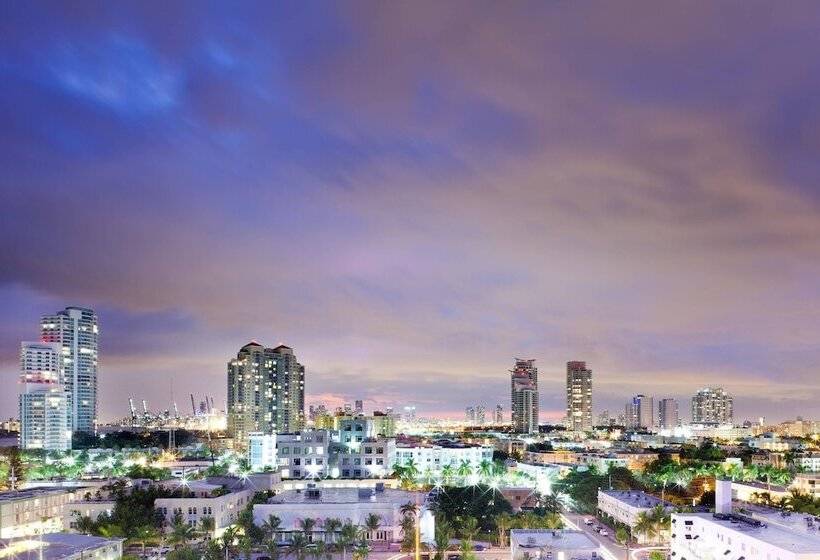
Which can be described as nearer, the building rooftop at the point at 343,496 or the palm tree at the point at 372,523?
the palm tree at the point at 372,523

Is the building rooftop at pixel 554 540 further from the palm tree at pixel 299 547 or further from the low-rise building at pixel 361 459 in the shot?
the low-rise building at pixel 361 459

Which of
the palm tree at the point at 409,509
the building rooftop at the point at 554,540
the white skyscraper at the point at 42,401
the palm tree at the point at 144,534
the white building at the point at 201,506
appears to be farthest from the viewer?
the white skyscraper at the point at 42,401

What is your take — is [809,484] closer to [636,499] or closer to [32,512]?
[636,499]

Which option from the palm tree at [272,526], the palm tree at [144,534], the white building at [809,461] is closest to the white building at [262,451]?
the palm tree at [144,534]

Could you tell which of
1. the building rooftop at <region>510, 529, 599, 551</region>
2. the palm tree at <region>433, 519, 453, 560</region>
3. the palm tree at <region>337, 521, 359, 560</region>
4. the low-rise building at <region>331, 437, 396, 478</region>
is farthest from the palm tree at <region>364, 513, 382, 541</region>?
the low-rise building at <region>331, 437, 396, 478</region>

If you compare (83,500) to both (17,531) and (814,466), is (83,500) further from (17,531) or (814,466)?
(814,466)

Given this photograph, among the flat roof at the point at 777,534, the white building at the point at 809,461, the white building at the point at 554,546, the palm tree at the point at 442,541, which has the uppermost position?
the flat roof at the point at 777,534
